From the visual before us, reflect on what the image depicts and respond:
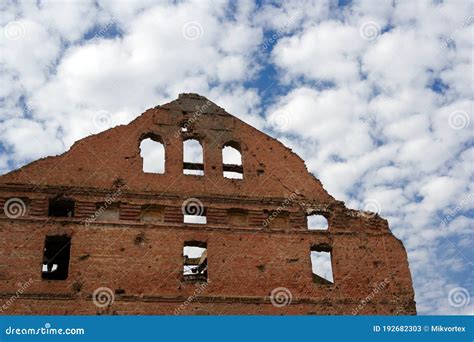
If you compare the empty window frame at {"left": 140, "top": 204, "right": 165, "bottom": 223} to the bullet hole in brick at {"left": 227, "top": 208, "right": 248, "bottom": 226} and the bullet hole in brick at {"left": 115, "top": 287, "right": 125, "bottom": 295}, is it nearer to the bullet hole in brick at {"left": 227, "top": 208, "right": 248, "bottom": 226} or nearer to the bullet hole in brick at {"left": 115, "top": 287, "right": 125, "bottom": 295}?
the bullet hole in brick at {"left": 227, "top": 208, "right": 248, "bottom": 226}

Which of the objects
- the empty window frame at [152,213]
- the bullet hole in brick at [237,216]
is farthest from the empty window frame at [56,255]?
the bullet hole in brick at [237,216]

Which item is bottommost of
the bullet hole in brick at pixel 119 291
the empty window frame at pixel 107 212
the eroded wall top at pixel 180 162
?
the bullet hole in brick at pixel 119 291

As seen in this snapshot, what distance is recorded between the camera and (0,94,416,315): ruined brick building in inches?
603

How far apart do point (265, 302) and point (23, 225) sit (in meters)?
6.93

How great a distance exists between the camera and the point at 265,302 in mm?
15984

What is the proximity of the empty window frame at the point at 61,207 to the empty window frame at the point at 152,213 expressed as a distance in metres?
2.03

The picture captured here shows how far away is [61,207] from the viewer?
16812mm

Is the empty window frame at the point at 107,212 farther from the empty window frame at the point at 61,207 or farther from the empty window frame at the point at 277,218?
the empty window frame at the point at 277,218

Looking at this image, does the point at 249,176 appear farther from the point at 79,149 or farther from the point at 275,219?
the point at 79,149

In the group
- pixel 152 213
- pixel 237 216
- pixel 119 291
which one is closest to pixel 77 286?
pixel 119 291

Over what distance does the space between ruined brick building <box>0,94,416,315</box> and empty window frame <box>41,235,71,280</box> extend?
0.04 meters

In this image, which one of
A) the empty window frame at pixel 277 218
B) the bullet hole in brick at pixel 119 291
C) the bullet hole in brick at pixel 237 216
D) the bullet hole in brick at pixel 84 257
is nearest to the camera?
the bullet hole in brick at pixel 119 291

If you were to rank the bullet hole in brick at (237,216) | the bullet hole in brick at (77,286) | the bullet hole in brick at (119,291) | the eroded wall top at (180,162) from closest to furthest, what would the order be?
the bullet hole in brick at (77,286), the bullet hole in brick at (119,291), the eroded wall top at (180,162), the bullet hole in brick at (237,216)

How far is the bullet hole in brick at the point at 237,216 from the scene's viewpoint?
17266mm
